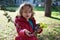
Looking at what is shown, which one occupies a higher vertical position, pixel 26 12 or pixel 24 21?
pixel 26 12

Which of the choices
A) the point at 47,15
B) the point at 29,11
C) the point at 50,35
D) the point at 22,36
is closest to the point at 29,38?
the point at 22,36

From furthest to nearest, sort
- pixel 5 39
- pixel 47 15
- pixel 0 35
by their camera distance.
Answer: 1. pixel 47 15
2. pixel 0 35
3. pixel 5 39

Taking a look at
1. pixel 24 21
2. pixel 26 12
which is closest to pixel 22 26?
pixel 24 21

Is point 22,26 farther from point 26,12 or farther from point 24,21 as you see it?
point 26,12

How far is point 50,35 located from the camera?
7.31 metres

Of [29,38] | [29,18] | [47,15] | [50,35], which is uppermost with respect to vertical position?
[29,18]

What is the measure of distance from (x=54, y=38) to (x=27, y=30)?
13.8 feet

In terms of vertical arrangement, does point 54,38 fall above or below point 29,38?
below

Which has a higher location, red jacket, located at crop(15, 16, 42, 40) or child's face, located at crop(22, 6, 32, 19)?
child's face, located at crop(22, 6, 32, 19)

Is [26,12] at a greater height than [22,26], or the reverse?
[26,12]

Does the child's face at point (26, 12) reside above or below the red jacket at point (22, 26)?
above

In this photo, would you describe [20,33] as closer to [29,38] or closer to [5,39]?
[29,38]

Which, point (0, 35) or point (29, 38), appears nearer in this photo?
point (29, 38)

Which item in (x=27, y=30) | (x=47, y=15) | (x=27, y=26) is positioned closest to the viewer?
(x=27, y=30)
